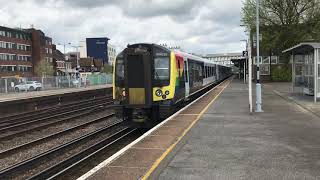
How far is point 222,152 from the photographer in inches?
363

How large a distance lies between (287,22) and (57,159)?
131 ft

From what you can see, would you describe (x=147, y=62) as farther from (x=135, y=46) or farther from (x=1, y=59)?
(x=1, y=59)

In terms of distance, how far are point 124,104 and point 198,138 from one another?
4433mm

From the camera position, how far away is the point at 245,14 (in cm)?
4950

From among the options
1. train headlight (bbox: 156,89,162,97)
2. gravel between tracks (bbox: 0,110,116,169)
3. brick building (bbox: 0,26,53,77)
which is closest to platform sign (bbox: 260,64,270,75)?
gravel between tracks (bbox: 0,110,116,169)

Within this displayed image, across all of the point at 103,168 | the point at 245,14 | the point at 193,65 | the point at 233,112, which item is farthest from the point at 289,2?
the point at 103,168

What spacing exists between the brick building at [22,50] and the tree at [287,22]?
5831cm

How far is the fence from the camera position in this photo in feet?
139

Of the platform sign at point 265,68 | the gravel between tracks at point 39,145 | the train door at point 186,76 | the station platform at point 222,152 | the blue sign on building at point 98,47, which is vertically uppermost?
the blue sign on building at point 98,47

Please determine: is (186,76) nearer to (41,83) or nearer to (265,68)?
(41,83)

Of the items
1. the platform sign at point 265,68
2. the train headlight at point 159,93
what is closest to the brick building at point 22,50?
the platform sign at point 265,68

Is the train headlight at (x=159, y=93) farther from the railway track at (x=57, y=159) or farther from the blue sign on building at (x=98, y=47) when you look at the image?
the blue sign on building at (x=98, y=47)

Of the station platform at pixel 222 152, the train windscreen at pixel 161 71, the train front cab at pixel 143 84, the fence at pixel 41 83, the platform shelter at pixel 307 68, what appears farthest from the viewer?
the fence at pixel 41 83

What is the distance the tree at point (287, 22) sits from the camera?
45.4 metres
